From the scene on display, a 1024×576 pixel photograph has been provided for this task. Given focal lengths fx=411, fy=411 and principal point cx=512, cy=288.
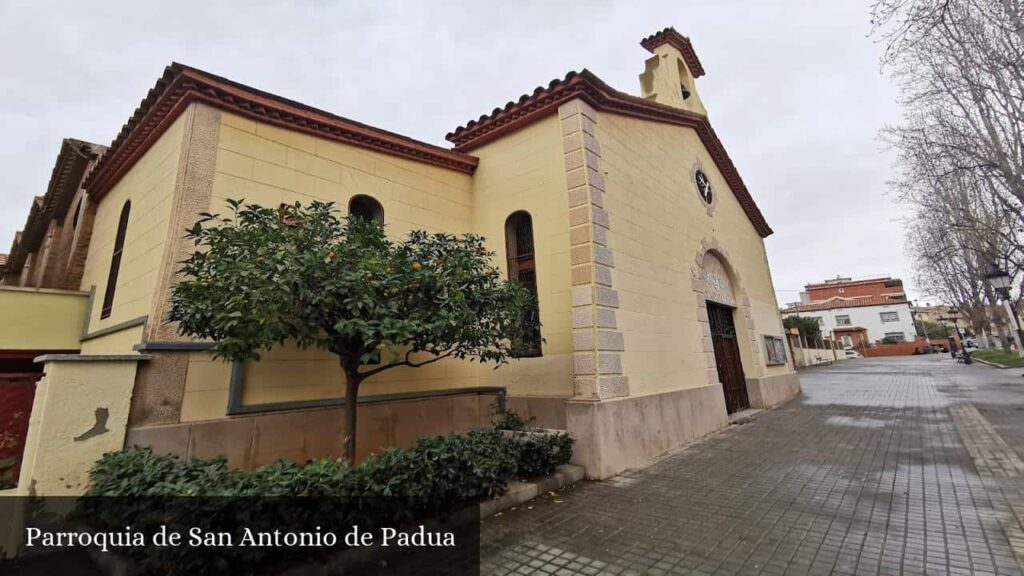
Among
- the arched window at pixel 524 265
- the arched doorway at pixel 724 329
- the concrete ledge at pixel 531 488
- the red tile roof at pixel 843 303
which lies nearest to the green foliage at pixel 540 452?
the concrete ledge at pixel 531 488

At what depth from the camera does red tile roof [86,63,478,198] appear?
→ 18.0ft

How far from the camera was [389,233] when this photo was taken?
23.0 feet

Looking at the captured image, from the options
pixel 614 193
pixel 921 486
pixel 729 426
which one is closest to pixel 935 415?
pixel 729 426

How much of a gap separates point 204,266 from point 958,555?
7124 mm

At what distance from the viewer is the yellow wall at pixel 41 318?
655 cm

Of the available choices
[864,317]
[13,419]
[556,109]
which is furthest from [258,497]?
[864,317]

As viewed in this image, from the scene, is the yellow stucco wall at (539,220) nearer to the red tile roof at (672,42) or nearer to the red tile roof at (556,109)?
the red tile roof at (556,109)

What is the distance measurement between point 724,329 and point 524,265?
271 inches

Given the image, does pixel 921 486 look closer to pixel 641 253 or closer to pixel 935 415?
pixel 641 253

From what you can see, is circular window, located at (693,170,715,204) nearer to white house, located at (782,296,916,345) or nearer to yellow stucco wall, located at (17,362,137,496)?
yellow stucco wall, located at (17,362,137,496)

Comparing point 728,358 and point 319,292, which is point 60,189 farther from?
point 728,358

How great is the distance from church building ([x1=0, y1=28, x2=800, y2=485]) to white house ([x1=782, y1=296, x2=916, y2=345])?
52.4 m

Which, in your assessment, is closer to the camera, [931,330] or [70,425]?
[70,425]

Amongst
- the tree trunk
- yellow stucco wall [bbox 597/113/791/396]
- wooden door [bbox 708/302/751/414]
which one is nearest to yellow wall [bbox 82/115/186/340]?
the tree trunk
